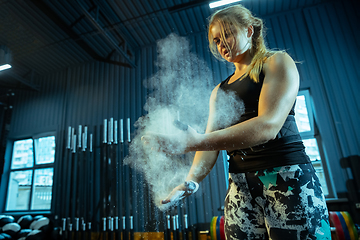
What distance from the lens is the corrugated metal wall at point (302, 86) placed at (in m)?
3.11

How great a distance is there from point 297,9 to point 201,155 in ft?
13.0

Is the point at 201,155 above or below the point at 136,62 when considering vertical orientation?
below

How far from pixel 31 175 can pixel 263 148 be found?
601 cm

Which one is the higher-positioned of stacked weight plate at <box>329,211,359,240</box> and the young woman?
the young woman

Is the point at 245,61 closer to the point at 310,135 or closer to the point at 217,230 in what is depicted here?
the point at 217,230

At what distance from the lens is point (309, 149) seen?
10.4 ft

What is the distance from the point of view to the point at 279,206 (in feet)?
2.13

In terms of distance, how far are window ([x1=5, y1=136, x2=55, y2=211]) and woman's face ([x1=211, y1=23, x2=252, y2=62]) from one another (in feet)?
17.3

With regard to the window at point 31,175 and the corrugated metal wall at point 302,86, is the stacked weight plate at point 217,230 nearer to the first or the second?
the corrugated metal wall at point 302,86

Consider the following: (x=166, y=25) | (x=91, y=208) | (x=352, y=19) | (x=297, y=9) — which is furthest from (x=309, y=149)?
(x=91, y=208)

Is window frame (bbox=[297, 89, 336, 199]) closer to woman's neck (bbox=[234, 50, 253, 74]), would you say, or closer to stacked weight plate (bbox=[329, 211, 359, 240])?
stacked weight plate (bbox=[329, 211, 359, 240])

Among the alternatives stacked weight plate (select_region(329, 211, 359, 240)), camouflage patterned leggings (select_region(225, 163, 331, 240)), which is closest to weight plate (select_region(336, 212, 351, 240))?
stacked weight plate (select_region(329, 211, 359, 240))

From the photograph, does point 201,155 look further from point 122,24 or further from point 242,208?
point 122,24

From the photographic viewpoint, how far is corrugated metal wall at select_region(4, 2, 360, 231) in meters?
3.11
